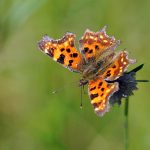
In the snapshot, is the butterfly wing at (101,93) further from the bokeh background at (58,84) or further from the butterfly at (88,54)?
the bokeh background at (58,84)

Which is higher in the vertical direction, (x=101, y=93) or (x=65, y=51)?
(x=65, y=51)

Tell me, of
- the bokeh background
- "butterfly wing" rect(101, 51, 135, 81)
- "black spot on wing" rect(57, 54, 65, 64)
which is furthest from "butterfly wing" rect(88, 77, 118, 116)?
the bokeh background

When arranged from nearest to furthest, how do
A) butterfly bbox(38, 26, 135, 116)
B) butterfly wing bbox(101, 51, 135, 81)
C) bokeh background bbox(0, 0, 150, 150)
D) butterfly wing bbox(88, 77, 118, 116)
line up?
butterfly wing bbox(88, 77, 118, 116) → butterfly wing bbox(101, 51, 135, 81) → butterfly bbox(38, 26, 135, 116) → bokeh background bbox(0, 0, 150, 150)

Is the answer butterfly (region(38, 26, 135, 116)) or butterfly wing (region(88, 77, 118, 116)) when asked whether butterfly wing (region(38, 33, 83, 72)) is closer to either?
butterfly (region(38, 26, 135, 116))

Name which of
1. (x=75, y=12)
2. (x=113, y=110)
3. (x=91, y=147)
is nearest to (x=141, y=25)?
(x=75, y=12)

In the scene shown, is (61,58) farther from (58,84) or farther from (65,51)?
(58,84)

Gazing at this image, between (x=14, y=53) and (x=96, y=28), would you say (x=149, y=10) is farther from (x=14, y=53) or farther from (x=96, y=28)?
(x=14, y=53)

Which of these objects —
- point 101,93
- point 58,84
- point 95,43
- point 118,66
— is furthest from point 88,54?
point 58,84
